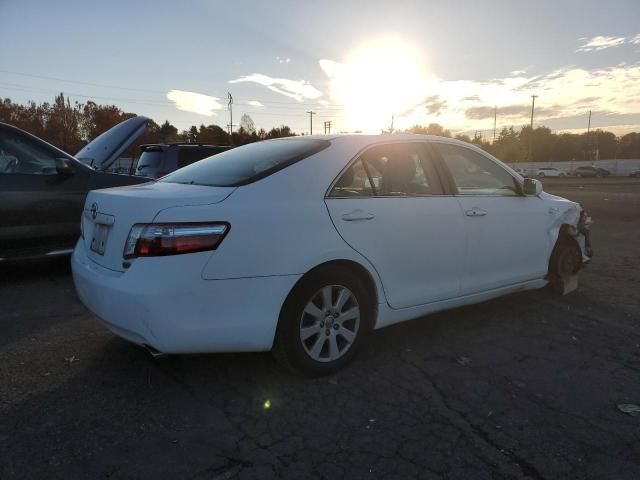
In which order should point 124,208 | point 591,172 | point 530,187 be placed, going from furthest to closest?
point 591,172 → point 530,187 → point 124,208

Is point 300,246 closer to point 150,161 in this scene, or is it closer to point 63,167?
point 63,167

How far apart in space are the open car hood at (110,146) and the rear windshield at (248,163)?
7072mm

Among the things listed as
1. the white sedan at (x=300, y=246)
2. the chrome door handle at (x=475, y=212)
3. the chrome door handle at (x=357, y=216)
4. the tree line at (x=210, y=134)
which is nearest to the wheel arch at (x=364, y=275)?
the white sedan at (x=300, y=246)

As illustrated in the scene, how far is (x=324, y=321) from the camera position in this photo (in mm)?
3066

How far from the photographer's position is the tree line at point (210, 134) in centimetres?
6762

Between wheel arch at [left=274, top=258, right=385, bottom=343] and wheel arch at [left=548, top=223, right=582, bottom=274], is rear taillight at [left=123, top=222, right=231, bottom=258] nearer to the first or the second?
wheel arch at [left=274, top=258, right=385, bottom=343]

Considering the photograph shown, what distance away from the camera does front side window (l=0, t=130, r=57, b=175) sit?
5.32 m

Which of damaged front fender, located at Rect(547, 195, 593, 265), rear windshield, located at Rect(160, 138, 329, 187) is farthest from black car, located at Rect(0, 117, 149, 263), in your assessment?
damaged front fender, located at Rect(547, 195, 593, 265)

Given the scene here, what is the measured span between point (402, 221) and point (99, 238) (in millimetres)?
2008

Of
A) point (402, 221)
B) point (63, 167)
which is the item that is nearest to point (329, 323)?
point (402, 221)

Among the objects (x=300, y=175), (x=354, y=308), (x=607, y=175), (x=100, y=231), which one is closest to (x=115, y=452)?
(x=100, y=231)

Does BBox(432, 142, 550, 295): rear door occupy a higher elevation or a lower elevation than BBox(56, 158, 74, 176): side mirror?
lower

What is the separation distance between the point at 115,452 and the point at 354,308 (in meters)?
1.60

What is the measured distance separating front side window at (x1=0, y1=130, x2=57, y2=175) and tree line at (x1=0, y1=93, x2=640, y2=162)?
41.9 meters
